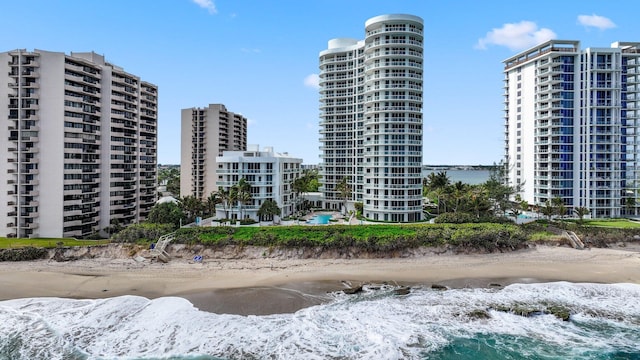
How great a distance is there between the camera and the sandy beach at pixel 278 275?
122 feet

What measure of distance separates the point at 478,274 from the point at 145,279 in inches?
1457

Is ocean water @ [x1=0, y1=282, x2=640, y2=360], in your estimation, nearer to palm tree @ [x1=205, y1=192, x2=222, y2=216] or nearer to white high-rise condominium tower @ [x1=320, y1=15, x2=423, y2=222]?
palm tree @ [x1=205, y1=192, x2=222, y2=216]

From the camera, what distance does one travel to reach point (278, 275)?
42812 mm

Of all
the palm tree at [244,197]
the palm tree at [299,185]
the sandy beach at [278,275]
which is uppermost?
the palm tree at [299,185]

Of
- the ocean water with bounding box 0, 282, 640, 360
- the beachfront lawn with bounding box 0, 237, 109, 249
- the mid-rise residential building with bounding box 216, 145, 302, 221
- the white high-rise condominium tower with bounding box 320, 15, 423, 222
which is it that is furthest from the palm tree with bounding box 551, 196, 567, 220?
the beachfront lawn with bounding box 0, 237, 109, 249

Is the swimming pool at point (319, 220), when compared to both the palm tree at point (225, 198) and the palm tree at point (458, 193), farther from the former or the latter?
the palm tree at point (458, 193)

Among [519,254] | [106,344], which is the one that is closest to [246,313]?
[106,344]

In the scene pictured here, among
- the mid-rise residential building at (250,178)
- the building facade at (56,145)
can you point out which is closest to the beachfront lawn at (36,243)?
the building facade at (56,145)

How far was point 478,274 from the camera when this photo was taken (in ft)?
145

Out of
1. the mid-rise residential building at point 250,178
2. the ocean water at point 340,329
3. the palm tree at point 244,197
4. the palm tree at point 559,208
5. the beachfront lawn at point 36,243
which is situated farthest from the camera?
the palm tree at point 559,208

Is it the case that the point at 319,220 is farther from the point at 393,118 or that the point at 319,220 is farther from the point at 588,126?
the point at 588,126

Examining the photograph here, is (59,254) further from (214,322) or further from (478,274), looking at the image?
(478,274)

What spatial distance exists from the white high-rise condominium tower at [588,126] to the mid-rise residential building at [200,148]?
270 ft

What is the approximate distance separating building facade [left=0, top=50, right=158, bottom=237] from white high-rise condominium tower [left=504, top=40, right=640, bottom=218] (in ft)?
284
